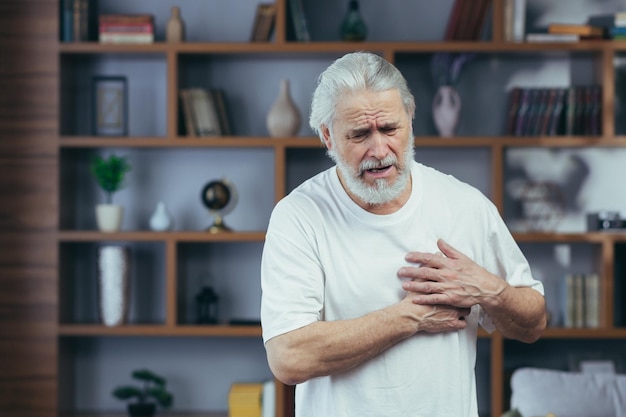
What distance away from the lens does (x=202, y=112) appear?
4301mm

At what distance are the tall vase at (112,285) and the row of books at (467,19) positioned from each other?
5.73 feet

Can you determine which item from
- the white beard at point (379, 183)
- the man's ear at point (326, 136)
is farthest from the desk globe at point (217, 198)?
the white beard at point (379, 183)

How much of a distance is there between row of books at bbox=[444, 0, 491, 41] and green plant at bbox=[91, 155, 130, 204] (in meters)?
1.56

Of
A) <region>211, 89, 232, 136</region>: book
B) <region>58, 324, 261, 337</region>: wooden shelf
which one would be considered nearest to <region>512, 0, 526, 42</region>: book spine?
<region>211, 89, 232, 136</region>: book

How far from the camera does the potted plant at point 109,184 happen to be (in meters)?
4.27

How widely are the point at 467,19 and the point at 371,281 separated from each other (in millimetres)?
2534

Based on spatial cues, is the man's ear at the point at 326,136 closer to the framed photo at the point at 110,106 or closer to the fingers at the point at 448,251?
the fingers at the point at 448,251

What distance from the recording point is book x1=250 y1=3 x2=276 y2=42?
13.9 feet

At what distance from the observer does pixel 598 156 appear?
14.6ft

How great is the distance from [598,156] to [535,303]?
8.33 feet

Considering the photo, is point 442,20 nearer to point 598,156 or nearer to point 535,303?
point 598,156

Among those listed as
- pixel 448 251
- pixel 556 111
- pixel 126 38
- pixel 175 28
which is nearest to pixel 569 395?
pixel 556 111

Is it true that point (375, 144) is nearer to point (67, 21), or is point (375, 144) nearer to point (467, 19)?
point (467, 19)

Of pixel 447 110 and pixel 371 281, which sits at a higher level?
pixel 447 110
